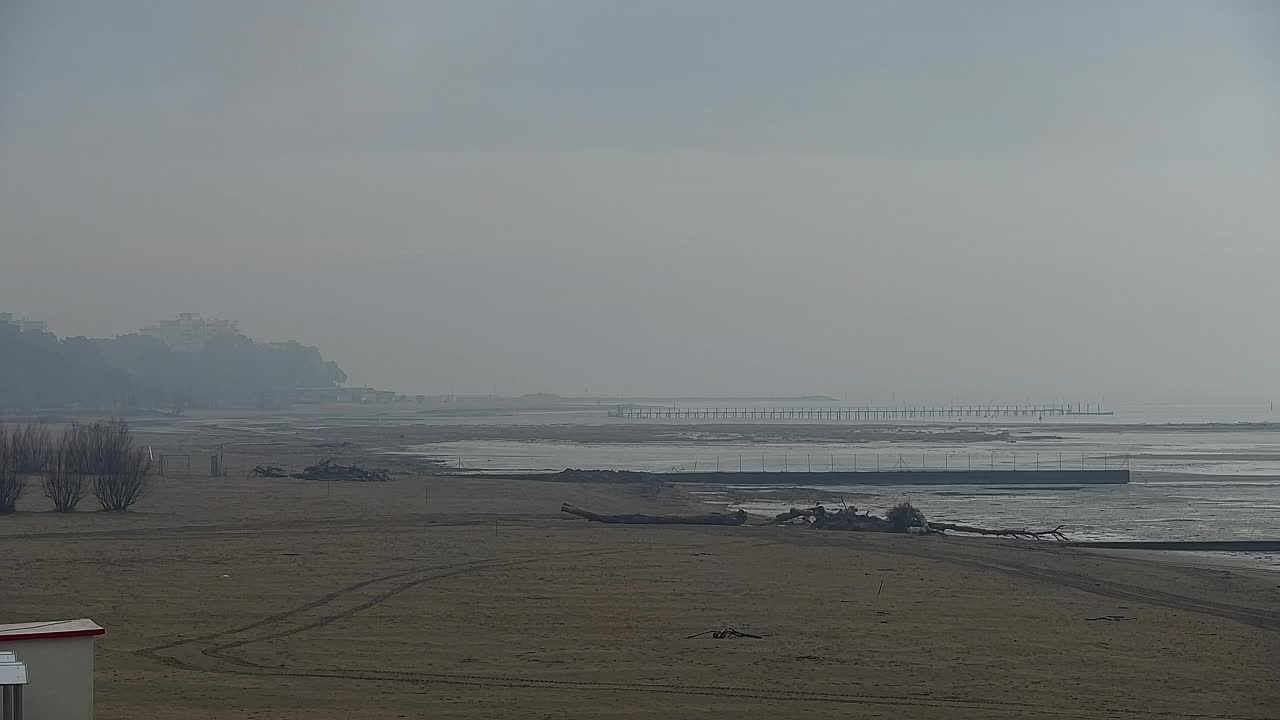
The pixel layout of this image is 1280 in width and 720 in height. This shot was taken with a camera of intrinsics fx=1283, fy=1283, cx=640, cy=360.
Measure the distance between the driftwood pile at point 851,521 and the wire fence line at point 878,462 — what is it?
28377 millimetres

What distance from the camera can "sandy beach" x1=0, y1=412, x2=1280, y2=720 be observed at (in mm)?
14273

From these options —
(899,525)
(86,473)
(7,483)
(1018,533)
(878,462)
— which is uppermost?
(86,473)

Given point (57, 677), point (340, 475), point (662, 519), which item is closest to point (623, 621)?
point (57, 677)

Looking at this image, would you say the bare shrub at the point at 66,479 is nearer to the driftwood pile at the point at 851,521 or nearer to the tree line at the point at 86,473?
the tree line at the point at 86,473

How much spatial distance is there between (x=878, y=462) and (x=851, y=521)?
4223 cm

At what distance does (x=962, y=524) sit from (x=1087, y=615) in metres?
20.1

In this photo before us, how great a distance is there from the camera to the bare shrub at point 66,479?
3538 centimetres

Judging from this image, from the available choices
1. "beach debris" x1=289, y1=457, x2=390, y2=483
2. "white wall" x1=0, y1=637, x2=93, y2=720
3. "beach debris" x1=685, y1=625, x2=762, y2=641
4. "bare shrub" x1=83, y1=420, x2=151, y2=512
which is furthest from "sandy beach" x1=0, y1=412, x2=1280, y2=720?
"beach debris" x1=289, y1=457, x2=390, y2=483

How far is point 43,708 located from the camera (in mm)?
9164

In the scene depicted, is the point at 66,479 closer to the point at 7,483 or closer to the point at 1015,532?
the point at 7,483

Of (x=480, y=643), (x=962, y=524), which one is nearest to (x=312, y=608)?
(x=480, y=643)

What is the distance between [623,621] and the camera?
62.3 feet

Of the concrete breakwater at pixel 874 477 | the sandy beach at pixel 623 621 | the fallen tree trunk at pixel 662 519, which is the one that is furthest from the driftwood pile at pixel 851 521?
the concrete breakwater at pixel 874 477

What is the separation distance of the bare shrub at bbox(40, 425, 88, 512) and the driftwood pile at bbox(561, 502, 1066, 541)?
13712mm
